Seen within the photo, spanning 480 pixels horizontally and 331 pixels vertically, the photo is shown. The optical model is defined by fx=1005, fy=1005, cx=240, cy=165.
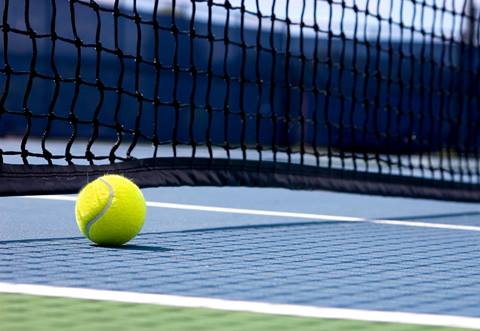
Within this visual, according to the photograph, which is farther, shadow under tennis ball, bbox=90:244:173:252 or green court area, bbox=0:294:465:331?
shadow under tennis ball, bbox=90:244:173:252

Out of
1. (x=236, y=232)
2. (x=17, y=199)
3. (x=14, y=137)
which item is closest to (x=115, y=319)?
(x=236, y=232)

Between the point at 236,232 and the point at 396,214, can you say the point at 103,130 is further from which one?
the point at 236,232

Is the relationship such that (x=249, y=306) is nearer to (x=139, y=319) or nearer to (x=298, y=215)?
(x=139, y=319)

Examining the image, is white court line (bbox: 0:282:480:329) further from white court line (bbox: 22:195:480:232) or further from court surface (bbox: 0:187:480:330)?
white court line (bbox: 22:195:480:232)

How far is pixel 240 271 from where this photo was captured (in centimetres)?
232

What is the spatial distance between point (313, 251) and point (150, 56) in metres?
11.0

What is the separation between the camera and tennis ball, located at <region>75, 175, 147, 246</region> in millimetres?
2670

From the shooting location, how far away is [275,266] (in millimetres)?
2453

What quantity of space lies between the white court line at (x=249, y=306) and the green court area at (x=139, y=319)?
0.12 feet

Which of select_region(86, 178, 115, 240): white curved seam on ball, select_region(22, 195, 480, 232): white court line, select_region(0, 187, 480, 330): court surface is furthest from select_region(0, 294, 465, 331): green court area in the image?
select_region(22, 195, 480, 232): white court line

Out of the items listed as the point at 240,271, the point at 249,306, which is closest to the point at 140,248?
the point at 240,271

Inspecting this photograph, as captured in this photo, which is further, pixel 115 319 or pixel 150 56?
pixel 150 56

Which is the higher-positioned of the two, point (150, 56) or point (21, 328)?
point (150, 56)

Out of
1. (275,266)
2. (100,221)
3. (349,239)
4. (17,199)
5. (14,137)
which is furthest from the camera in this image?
(14,137)
